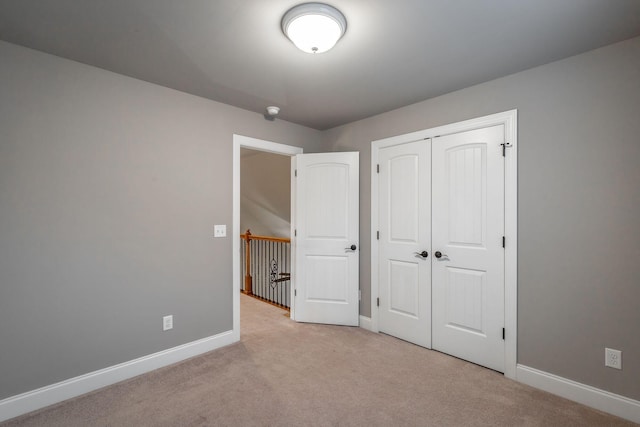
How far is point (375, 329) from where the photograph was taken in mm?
3361

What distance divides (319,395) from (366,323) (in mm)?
1405

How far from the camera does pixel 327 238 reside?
3602 mm

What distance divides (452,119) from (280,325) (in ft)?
9.43

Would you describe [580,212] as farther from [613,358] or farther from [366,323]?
[366,323]

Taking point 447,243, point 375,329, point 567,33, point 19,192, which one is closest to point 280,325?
point 375,329

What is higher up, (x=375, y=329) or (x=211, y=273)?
(x=211, y=273)

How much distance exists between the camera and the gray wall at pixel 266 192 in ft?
16.6

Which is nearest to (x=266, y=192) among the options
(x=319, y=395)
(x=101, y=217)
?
(x=101, y=217)

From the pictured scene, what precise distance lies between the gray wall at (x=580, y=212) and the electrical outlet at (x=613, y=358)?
0.09ft

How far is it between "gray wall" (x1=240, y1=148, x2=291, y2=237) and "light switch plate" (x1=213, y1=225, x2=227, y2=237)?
6.59 feet

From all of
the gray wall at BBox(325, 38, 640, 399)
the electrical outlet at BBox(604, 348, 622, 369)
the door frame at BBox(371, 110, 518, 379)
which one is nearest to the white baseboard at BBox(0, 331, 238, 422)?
the door frame at BBox(371, 110, 518, 379)

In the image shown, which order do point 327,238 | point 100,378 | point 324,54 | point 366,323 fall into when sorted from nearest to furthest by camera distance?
point 324,54, point 100,378, point 366,323, point 327,238

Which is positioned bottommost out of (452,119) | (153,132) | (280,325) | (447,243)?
(280,325)

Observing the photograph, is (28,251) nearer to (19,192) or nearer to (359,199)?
(19,192)
